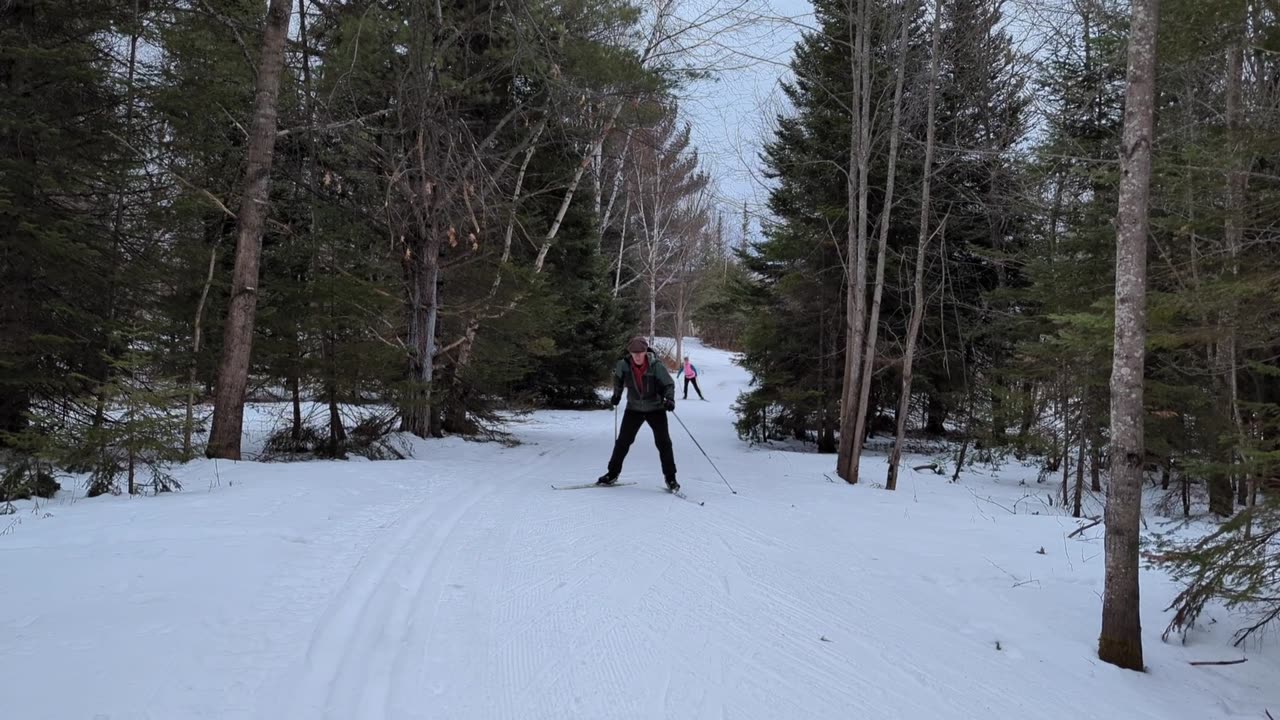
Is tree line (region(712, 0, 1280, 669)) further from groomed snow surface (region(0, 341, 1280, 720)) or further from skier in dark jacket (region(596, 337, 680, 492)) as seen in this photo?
skier in dark jacket (region(596, 337, 680, 492))

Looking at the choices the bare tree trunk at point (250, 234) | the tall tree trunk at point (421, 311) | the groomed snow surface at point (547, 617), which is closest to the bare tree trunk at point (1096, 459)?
the groomed snow surface at point (547, 617)

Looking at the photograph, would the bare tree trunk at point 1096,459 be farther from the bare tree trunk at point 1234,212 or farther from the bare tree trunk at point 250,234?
the bare tree trunk at point 250,234

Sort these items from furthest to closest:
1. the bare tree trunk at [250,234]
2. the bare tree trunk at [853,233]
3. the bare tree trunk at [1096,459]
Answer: the bare tree trunk at [853,233], the bare tree trunk at [1096,459], the bare tree trunk at [250,234]

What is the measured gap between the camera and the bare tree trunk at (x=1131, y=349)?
14.4 ft

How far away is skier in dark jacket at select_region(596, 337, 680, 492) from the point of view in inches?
365

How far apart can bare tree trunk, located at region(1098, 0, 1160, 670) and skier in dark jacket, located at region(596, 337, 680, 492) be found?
5.38 m

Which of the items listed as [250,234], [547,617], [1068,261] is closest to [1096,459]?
[1068,261]

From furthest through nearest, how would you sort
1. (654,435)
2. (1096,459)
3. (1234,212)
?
(1096,459)
(654,435)
(1234,212)

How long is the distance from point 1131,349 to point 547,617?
3905 mm

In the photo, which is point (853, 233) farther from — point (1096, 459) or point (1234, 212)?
point (1234, 212)

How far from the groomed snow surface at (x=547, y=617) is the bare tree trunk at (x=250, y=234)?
6.26ft

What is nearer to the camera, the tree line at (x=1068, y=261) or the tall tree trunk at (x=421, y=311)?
the tree line at (x=1068, y=261)

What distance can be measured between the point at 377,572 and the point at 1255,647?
5.91 meters

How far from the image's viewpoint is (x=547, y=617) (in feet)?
14.7
